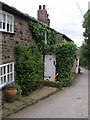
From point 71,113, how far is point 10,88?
3.38 meters

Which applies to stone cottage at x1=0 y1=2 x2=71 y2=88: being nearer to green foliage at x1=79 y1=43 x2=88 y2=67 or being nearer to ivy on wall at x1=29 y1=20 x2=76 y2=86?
ivy on wall at x1=29 y1=20 x2=76 y2=86

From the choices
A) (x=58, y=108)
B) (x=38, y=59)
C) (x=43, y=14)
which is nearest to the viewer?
(x=58, y=108)

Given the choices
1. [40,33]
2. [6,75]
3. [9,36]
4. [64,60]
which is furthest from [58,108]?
[64,60]

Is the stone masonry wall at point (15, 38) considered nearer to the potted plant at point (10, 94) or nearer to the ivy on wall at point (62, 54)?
the potted plant at point (10, 94)

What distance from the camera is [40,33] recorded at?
53.9 ft

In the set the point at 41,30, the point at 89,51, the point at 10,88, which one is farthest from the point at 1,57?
the point at 89,51

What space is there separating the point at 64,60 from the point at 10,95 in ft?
27.0

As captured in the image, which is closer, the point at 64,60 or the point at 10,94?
the point at 10,94

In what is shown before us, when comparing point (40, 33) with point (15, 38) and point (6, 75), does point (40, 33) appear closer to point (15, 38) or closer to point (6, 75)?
point (15, 38)

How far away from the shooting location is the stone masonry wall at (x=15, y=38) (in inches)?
483

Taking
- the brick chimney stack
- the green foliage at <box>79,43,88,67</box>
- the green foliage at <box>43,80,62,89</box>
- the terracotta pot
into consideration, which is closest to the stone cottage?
the terracotta pot

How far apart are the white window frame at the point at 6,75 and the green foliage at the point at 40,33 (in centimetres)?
342

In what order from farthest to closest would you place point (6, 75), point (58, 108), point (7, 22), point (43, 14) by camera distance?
point (43, 14) → point (6, 75) → point (7, 22) → point (58, 108)

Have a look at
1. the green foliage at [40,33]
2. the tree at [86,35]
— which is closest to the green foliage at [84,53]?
the tree at [86,35]
